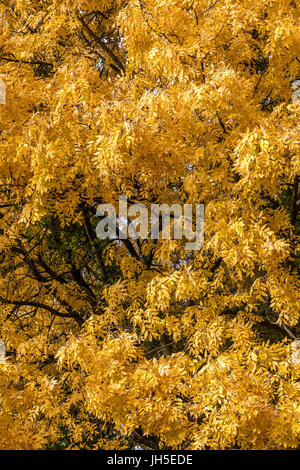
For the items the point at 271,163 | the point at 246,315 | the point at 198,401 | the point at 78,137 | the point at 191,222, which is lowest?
the point at 198,401

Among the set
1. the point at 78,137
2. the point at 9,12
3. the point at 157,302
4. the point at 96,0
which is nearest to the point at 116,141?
the point at 78,137

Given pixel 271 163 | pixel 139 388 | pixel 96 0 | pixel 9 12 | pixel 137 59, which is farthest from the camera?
pixel 9 12

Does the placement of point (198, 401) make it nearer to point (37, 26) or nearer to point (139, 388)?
point (139, 388)

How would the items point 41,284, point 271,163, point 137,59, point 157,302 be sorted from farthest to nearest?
point 41,284 → point 137,59 → point 157,302 → point 271,163

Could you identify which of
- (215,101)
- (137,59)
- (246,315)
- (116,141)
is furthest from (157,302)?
(137,59)

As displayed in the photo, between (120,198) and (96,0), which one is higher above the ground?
(96,0)

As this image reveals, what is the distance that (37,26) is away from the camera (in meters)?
8.81

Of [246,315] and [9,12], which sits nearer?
[246,315]

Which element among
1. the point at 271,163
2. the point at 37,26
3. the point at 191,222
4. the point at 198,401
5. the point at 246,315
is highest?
the point at 37,26

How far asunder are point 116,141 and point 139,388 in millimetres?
2599

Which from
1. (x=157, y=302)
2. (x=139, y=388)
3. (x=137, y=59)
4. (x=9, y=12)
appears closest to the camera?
(x=139, y=388)

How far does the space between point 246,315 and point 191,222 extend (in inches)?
57.4

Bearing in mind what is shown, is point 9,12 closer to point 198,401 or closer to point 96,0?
point 96,0

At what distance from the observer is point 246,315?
7.03 m
